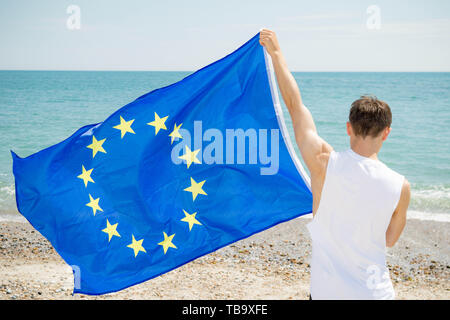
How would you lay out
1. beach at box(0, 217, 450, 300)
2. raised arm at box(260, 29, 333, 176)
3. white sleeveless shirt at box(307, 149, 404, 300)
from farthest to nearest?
beach at box(0, 217, 450, 300) → raised arm at box(260, 29, 333, 176) → white sleeveless shirt at box(307, 149, 404, 300)

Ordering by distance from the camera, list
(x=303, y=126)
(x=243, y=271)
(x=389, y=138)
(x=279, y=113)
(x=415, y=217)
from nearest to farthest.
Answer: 1. (x=303, y=126)
2. (x=279, y=113)
3. (x=243, y=271)
4. (x=415, y=217)
5. (x=389, y=138)

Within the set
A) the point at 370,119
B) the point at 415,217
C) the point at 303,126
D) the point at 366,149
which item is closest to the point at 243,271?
the point at 303,126

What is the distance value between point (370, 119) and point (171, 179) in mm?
2501

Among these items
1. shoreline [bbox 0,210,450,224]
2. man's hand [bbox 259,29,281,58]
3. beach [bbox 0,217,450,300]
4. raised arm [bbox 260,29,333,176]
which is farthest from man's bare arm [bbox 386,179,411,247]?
shoreline [bbox 0,210,450,224]

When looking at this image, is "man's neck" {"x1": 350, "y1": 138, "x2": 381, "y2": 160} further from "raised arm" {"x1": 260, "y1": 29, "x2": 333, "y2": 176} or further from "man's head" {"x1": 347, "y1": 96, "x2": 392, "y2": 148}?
"raised arm" {"x1": 260, "y1": 29, "x2": 333, "y2": 176}

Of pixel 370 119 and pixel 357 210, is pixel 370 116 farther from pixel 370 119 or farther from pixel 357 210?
pixel 357 210

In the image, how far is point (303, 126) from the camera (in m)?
2.75

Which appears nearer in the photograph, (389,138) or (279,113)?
(279,113)

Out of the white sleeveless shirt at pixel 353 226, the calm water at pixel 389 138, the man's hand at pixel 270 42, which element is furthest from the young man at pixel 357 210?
the calm water at pixel 389 138

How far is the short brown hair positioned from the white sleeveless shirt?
140 millimetres

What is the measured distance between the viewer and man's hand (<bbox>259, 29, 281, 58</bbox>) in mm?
3320

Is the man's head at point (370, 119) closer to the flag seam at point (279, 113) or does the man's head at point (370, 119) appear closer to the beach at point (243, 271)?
the flag seam at point (279, 113)

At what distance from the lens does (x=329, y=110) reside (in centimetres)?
4122

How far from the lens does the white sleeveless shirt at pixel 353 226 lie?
2307 millimetres
